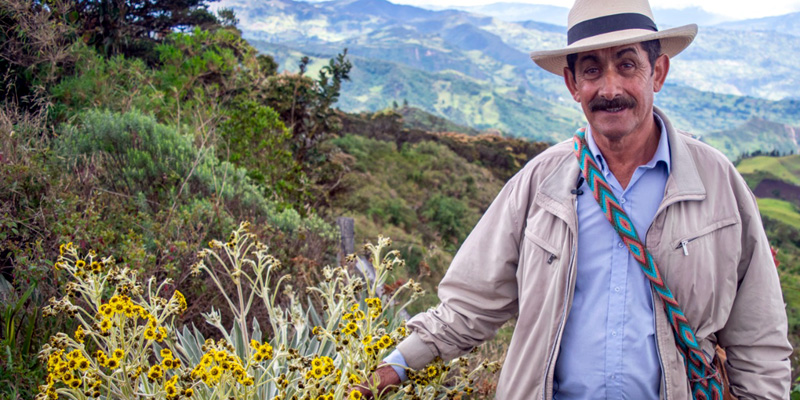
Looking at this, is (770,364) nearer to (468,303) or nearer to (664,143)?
(664,143)

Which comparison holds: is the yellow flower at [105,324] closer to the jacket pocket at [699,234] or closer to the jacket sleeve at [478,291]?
the jacket sleeve at [478,291]

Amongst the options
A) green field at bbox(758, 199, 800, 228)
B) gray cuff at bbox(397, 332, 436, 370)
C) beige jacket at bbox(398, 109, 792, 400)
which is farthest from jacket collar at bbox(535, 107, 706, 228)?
green field at bbox(758, 199, 800, 228)

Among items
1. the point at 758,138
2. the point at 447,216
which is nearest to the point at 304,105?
the point at 447,216

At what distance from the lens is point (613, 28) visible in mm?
1846

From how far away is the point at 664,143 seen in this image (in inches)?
73.1

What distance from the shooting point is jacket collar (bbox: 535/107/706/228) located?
173 cm

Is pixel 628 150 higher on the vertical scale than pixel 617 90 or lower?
lower

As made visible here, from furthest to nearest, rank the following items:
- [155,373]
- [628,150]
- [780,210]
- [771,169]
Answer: [771,169], [780,210], [628,150], [155,373]

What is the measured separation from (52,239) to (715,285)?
3.18 m

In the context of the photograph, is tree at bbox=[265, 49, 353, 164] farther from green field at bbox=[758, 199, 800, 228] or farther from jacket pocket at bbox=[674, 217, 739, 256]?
green field at bbox=[758, 199, 800, 228]

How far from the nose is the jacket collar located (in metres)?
0.23

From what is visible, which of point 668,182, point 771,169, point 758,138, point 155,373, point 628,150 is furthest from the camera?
point 758,138

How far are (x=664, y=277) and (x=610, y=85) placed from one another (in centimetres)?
63

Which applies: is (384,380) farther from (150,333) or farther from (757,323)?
(757,323)
